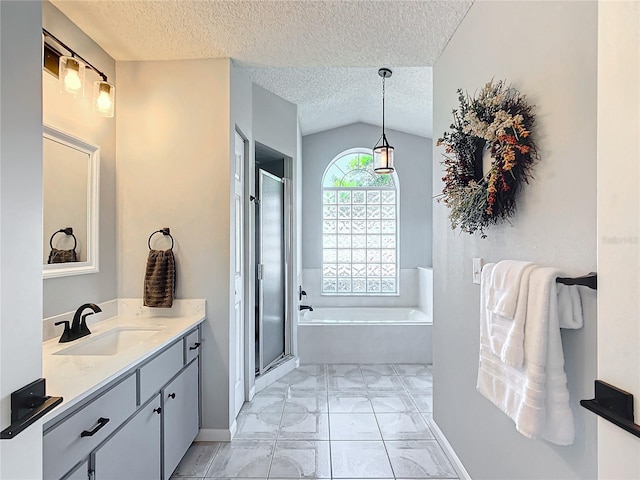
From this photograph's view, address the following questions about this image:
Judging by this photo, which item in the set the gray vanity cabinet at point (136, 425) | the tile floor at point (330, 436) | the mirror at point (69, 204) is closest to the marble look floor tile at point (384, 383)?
the tile floor at point (330, 436)

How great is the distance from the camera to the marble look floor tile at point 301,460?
6.76 ft

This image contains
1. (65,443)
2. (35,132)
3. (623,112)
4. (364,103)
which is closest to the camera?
(623,112)

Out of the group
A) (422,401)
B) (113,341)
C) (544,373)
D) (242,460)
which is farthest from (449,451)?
(113,341)

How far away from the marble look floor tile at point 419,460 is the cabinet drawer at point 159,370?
144 centimetres

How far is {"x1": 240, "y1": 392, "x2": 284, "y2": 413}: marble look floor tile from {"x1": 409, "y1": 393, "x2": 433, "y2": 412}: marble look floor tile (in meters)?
1.14

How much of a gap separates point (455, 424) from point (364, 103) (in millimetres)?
3464

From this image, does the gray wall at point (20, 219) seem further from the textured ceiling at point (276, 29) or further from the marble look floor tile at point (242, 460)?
the marble look floor tile at point (242, 460)

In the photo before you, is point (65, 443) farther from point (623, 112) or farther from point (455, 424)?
point (455, 424)

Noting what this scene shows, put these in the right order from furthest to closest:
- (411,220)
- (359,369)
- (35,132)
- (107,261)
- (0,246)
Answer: (411,220), (359,369), (107,261), (35,132), (0,246)

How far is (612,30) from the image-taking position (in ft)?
2.34

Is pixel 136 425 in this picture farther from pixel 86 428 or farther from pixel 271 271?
pixel 271 271

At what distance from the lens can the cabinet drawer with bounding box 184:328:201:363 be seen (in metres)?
2.13

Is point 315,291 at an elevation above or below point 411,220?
below

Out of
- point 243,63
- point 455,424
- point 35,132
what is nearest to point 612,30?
point 35,132
